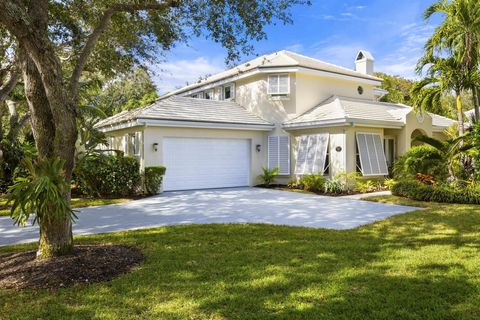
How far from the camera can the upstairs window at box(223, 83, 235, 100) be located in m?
22.8

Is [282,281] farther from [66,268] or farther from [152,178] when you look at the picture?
[152,178]

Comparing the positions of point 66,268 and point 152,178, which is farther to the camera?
point 152,178

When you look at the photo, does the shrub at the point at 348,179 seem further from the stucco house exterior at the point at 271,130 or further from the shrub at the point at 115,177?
the shrub at the point at 115,177

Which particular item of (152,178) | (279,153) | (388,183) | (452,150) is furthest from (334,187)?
(152,178)

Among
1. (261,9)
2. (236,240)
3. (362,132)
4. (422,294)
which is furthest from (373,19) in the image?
(422,294)

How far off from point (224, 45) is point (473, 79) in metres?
10.00

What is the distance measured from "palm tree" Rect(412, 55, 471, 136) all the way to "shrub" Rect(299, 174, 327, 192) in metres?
5.33

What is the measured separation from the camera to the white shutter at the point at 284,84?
19.8 metres

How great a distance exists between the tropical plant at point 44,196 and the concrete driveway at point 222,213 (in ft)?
9.08

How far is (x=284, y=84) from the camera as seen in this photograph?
1983cm

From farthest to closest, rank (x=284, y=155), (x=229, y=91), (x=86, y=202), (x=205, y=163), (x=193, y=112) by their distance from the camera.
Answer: (x=229, y=91) < (x=284, y=155) < (x=193, y=112) < (x=205, y=163) < (x=86, y=202)

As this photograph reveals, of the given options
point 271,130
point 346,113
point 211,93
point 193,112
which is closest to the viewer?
point 346,113

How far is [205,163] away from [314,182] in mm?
5467

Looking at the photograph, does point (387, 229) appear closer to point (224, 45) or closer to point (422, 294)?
point (422, 294)
